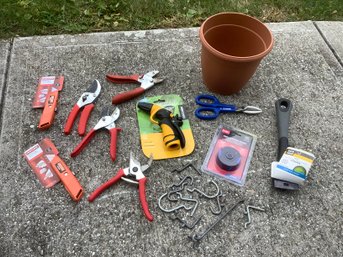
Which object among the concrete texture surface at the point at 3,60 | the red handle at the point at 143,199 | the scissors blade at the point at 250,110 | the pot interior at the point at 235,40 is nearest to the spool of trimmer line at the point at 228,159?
the scissors blade at the point at 250,110

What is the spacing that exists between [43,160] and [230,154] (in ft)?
3.13

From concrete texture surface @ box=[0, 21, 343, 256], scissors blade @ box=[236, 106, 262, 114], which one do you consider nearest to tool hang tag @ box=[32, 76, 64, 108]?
concrete texture surface @ box=[0, 21, 343, 256]

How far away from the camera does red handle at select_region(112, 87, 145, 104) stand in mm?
1946

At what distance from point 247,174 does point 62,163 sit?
3.06 feet

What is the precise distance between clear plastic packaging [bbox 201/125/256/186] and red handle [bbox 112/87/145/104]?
51cm

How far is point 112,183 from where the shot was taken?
1.64m

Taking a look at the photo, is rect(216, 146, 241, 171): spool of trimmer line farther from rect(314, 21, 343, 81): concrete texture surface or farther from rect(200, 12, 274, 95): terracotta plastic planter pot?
rect(314, 21, 343, 81): concrete texture surface

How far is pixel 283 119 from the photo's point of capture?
1924mm

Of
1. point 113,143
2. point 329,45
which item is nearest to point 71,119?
point 113,143

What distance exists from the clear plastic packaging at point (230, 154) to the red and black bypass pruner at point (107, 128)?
47 centimetres

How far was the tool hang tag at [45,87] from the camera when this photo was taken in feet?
6.41

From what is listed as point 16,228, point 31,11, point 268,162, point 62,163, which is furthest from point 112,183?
point 31,11

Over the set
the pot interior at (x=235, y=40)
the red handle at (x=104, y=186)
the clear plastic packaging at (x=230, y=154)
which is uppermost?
the pot interior at (x=235, y=40)

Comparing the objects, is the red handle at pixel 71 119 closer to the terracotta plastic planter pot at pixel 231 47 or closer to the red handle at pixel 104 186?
the red handle at pixel 104 186
